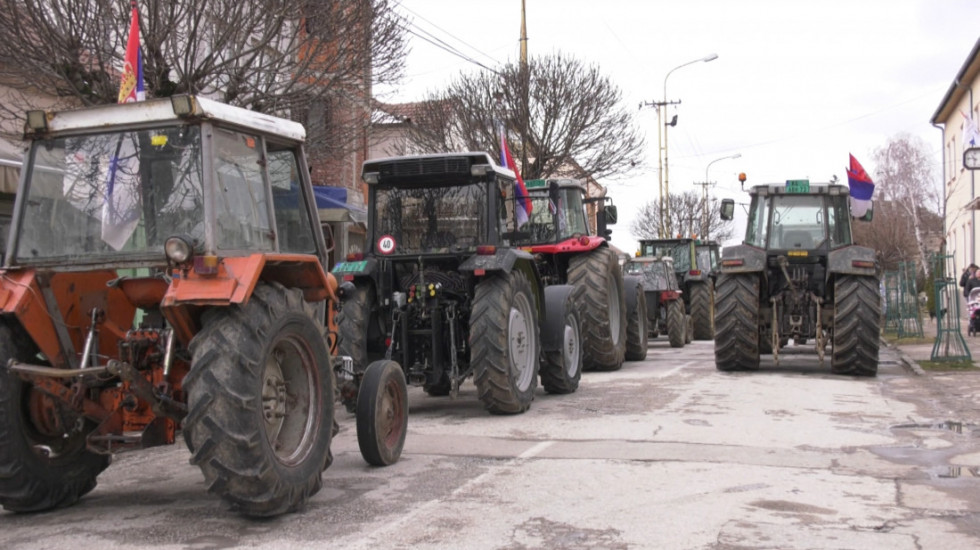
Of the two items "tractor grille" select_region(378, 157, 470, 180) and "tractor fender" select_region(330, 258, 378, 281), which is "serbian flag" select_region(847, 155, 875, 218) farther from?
"tractor fender" select_region(330, 258, 378, 281)

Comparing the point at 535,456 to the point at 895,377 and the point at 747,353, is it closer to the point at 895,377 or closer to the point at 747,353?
the point at 747,353

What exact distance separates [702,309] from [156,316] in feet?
67.9

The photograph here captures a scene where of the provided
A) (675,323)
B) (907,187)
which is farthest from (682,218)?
(675,323)

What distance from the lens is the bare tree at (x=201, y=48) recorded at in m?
9.62

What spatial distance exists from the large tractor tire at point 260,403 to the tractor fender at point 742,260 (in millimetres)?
9219

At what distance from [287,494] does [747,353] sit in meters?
9.72

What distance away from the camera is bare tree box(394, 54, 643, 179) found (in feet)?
82.1

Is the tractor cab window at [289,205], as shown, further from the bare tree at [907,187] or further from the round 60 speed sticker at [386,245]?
the bare tree at [907,187]

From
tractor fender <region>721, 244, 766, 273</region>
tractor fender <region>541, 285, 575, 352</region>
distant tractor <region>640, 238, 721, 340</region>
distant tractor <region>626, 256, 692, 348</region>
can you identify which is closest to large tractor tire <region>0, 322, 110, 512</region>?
tractor fender <region>541, 285, 575, 352</region>

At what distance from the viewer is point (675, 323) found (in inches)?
838

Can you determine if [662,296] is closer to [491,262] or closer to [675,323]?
[675,323]

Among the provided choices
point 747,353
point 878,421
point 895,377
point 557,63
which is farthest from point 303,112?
point 557,63

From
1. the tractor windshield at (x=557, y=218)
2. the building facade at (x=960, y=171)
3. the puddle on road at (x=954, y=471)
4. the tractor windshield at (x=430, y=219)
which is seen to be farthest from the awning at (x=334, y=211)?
the building facade at (x=960, y=171)

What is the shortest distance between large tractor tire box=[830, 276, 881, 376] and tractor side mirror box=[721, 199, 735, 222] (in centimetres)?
235
